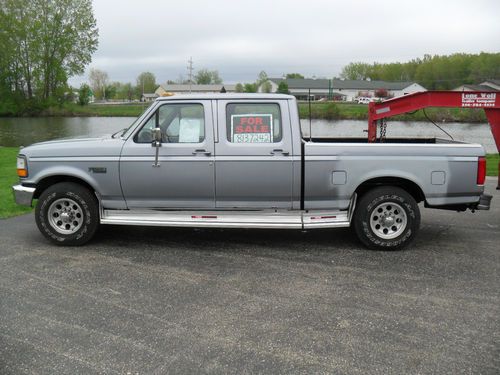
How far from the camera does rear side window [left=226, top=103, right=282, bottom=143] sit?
19.7 feet

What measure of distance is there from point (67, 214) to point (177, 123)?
1.85 m

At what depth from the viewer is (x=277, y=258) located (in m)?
5.79

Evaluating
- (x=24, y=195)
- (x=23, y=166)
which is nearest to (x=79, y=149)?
(x=23, y=166)

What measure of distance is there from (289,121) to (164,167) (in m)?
1.67

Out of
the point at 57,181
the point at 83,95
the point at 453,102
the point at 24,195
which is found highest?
the point at 83,95

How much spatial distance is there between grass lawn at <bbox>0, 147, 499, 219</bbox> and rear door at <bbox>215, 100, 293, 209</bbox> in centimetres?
430

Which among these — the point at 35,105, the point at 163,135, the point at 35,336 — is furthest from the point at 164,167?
the point at 35,105

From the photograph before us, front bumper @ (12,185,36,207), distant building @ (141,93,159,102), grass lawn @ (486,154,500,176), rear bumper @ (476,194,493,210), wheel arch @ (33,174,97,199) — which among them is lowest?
grass lawn @ (486,154,500,176)

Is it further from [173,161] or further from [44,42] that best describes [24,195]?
[44,42]

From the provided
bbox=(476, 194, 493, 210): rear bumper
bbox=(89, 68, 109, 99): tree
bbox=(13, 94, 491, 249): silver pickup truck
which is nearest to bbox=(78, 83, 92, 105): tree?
bbox=(89, 68, 109, 99): tree

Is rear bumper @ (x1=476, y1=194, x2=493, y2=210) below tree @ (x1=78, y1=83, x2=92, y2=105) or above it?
below

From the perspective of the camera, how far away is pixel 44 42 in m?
60.4

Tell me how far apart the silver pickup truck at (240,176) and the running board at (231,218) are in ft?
0.04

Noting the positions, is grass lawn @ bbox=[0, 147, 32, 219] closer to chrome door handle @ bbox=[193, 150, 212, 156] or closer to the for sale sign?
chrome door handle @ bbox=[193, 150, 212, 156]
